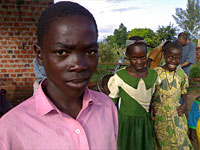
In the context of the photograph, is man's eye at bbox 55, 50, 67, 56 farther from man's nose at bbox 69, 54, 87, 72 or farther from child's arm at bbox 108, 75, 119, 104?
child's arm at bbox 108, 75, 119, 104

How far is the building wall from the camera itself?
3.68 metres

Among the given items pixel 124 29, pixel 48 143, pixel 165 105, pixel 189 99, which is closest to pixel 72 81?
pixel 48 143

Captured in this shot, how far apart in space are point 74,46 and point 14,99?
12.1 ft

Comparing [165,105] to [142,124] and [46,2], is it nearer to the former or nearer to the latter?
[142,124]

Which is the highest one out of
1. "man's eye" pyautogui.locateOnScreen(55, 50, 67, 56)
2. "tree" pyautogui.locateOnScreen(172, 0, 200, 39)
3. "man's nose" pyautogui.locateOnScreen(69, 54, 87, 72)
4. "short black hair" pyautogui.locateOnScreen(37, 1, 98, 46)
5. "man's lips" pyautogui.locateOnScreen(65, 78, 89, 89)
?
"tree" pyautogui.locateOnScreen(172, 0, 200, 39)

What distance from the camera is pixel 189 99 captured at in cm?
565

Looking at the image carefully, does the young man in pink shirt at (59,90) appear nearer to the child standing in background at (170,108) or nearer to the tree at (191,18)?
the child standing in background at (170,108)

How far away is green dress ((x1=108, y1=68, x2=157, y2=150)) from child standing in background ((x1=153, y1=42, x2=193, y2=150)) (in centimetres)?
22

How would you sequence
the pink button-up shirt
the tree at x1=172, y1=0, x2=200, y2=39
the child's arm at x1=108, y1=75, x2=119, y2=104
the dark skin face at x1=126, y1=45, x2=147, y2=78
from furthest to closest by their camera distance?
the tree at x1=172, y1=0, x2=200, y2=39 < the child's arm at x1=108, y1=75, x2=119, y2=104 < the dark skin face at x1=126, y1=45, x2=147, y2=78 < the pink button-up shirt

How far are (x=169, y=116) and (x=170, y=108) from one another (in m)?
0.11

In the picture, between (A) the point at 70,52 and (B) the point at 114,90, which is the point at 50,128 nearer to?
(A) the point at 70,52

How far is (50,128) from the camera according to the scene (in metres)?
0.83

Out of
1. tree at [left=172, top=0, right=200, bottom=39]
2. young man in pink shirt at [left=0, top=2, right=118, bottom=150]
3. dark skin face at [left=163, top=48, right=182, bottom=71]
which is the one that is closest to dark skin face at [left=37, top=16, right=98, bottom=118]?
young man in pink shirt at [left=0, top=2, right=118, bottom=150]

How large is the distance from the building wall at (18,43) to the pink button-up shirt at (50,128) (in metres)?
3.25
